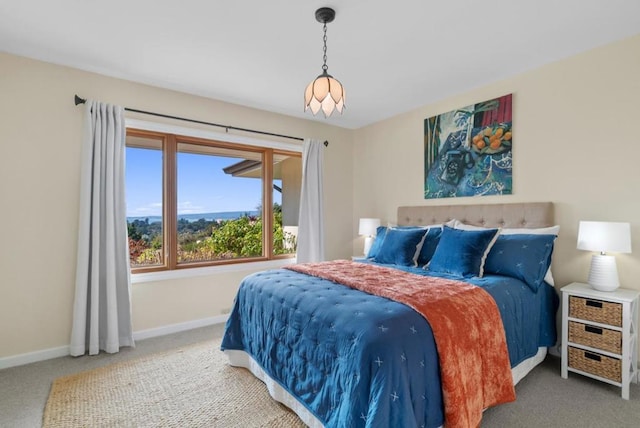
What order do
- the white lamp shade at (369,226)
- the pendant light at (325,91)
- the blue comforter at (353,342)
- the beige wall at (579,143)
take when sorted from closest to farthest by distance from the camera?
the blue comforter at (353,342), the pendant light at (325,91), the beige wall at (579,143), the white lamp shade at (369,226)

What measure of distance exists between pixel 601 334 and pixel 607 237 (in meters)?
0.68

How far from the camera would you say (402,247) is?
10.2 ft

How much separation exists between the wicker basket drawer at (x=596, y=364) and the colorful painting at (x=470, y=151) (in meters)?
1.46

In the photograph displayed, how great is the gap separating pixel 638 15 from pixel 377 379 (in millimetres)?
2935

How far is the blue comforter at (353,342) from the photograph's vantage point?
4.64 ft

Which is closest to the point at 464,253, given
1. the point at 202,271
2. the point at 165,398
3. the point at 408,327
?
the point at 408,327

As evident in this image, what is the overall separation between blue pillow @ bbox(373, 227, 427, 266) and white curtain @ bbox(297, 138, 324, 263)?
1.16 meters

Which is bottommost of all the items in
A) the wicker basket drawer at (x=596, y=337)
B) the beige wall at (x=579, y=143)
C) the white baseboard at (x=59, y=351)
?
the white baseboard at (x=59, y=351)

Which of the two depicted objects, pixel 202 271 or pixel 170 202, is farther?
pixel 202 271

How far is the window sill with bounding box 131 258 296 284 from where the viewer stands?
3235mm

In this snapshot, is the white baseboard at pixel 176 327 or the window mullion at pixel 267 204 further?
the window mullion at pixel 267 204

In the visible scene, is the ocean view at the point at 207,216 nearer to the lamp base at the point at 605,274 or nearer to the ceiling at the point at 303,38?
the ceiling at the point at 303,38

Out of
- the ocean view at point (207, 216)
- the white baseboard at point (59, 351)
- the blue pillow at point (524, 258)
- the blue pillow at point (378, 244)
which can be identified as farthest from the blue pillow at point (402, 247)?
the white baseboard at point (59, 351)

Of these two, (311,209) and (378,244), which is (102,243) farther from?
(378,244)
